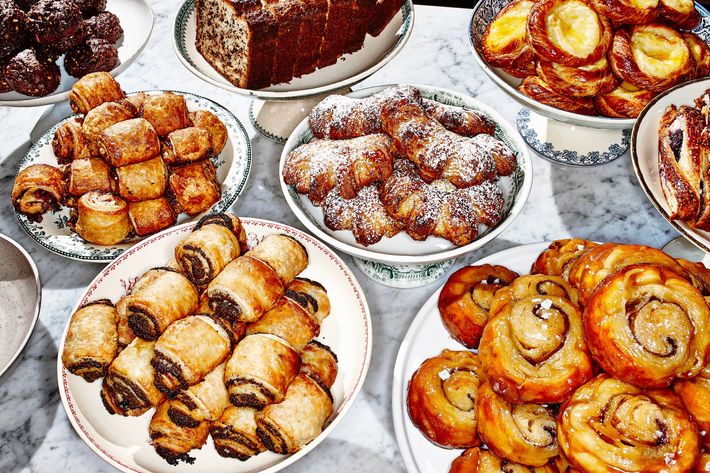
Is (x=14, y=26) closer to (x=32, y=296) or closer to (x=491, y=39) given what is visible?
(x=32, y=296)

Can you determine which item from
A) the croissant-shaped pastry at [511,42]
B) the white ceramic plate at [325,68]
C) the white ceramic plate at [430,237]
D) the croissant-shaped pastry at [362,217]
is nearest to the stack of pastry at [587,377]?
the white ceramic plate at [430,237]

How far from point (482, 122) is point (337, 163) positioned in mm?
424

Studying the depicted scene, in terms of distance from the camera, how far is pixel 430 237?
1.45m

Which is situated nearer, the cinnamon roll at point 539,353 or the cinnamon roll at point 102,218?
the cinnamon roll at point 539,353

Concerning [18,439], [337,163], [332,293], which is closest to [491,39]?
[337,163]

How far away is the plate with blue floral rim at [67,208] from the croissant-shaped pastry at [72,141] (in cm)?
11

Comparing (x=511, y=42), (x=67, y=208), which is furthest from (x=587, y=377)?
(x=67, y=208)

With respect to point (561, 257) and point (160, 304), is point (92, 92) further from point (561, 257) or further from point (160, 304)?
point (561, 257)

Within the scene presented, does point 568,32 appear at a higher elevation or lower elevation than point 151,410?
higher

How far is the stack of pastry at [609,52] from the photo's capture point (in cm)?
138

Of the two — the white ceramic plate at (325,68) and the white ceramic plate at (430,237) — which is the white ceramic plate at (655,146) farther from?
the white ceramic plate at (325,68)

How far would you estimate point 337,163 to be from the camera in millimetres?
1457

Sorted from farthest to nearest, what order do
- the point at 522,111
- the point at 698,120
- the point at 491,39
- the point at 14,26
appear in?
1. the point at 522,111
2. the point at 14,26
3. the point at 491,39
4. the point at 698,120

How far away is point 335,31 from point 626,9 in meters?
0.78
